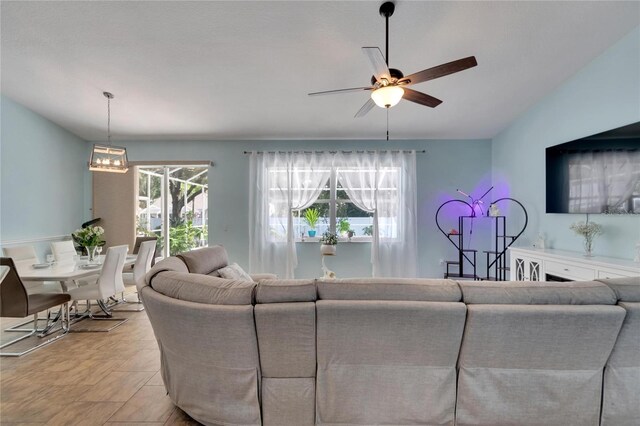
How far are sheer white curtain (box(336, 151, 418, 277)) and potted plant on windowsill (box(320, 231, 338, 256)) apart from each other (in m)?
0.76

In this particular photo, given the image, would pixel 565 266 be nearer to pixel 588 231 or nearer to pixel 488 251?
pixel 588 231

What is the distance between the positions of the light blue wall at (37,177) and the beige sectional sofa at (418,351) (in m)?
4.32

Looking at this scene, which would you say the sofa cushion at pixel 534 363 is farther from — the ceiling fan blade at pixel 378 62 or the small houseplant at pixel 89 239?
the small houseplant at pixel 89 239

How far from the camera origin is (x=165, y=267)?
6.32 feet

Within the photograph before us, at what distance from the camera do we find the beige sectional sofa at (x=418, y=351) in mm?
1406

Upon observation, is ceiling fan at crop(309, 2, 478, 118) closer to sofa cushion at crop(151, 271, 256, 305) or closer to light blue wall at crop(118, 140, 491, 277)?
sofa cushion at crop(151, 271, 256, 305)

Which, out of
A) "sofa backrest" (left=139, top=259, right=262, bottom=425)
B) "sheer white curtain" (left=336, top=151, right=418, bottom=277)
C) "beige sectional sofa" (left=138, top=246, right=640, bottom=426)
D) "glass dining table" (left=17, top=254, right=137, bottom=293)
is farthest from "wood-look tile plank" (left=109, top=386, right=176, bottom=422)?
"sheer white curtain" (left=336, top=151, right=418, bottom=277)

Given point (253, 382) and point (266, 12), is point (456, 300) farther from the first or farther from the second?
point (266, 12)

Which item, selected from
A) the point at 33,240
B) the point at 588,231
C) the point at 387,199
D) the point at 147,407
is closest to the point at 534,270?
the point at 588,231

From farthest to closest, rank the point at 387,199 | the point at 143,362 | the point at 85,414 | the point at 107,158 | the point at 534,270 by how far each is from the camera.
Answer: the point at 387,199
the point at 107,158
the point at 534,270
the point at 143,362
the point at 85,414

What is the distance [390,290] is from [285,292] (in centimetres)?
58

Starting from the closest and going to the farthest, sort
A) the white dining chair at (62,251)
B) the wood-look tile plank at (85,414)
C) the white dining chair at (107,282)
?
1. the wood-look tile plank at (85,414)
2. the white dining chair at (107,282)
3. the white dining chair at (62,251)

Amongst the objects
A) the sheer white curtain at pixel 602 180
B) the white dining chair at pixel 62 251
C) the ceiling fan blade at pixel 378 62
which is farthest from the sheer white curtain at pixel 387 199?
the white dining chair at pixel 62 251

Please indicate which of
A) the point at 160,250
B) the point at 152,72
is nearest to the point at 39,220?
the point at 160,250
